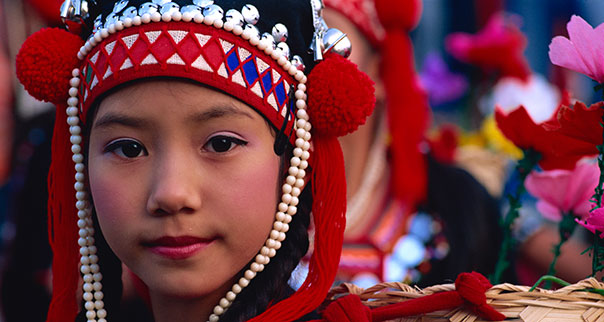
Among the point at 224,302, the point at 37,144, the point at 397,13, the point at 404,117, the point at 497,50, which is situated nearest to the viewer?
the point at 224,302

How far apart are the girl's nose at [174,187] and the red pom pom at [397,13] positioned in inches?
54.7

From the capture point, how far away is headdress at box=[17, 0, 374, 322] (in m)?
1.16

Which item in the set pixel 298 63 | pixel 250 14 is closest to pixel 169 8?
pixel 250 14

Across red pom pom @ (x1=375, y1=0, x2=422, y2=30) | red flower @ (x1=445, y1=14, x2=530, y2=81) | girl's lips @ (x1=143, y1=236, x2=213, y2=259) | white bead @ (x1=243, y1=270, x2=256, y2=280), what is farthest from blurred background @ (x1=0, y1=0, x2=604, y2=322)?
girl's lips @ (x1=143, y1=236, x2=213, y2=259)

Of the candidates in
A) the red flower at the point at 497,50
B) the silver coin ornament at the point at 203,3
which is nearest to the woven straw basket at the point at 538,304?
the silver coin ornament at the point at 203,3

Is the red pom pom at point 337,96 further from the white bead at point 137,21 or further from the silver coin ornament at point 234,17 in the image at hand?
the white bead at point 137,21

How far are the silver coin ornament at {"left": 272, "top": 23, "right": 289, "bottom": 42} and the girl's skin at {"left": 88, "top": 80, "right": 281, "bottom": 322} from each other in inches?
5.6

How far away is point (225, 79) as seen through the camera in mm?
1156

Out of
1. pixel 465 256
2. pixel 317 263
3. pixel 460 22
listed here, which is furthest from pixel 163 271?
pixel 460 22

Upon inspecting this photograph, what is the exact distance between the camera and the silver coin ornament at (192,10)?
1.16 m

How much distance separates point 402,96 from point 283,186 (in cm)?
133

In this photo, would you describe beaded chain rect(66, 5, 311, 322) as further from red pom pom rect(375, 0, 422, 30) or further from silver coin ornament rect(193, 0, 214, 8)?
red pom pom rect(375, 0, 422, 30)

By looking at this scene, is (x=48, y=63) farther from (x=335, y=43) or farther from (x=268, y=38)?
(x=335, y=43)

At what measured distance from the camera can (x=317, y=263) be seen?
1.23 metres
